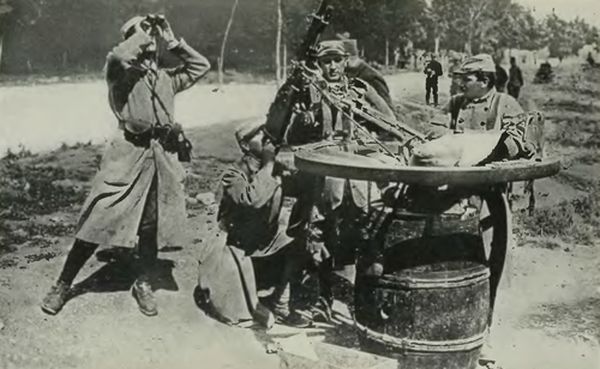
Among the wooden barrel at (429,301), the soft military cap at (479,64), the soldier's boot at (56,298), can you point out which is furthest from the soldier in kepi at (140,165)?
the soft military cap at (479,64)

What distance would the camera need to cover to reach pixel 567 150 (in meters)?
→ 7.03

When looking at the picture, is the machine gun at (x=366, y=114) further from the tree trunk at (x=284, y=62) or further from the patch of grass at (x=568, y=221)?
the patch of grass at (x=568, y=221)

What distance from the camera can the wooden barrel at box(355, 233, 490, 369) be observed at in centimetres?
402

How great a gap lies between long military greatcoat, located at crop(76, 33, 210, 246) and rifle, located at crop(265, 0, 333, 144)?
1.71 feet

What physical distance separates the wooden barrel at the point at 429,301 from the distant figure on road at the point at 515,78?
13.5 feet

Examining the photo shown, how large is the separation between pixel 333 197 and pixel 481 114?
1.08 metres

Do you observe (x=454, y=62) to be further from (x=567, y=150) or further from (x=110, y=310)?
(x=110, y=310)

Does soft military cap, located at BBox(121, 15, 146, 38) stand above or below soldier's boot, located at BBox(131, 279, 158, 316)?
above

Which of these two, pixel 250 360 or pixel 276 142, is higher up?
pixel 276 142

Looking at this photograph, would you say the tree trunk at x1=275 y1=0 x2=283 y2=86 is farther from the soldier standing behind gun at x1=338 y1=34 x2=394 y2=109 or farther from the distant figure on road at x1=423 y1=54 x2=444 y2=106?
the distant figure on road at x1=423 y1=54 x2=444 y2=106

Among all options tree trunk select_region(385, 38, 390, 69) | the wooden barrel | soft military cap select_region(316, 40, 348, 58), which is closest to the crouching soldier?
soft military cap select_region(316, 40, 348, 58)

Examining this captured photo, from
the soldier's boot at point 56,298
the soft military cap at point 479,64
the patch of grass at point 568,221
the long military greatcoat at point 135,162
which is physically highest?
the soft military cap at point 479,64

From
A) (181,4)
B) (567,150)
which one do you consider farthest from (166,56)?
(567,150)

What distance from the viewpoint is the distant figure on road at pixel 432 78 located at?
6.62m
